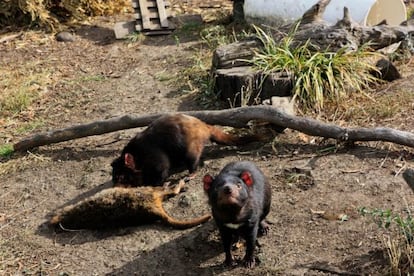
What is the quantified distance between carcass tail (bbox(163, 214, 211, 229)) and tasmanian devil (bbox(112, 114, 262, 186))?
1.93 feet

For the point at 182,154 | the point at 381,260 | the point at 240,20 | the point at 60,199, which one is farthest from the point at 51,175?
Answer: the point at 240,20

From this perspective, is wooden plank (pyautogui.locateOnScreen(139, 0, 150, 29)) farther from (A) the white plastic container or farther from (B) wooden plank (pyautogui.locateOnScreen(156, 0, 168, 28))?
(A) the white plastic container

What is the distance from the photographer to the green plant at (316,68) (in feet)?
20.0

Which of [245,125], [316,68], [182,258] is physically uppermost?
[316,68]

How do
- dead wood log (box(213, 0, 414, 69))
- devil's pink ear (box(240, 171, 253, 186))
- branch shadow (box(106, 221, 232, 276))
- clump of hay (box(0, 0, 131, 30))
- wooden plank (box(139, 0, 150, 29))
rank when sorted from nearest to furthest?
devil's pink ear (box(240, 171, 253, 186)) → branch shadow (box(106, 221, 232, 276)) → dead wood log (box(213, 0, 414, 69)) → wooden plank (box(139, 0, 150, 29)) → clump of hay (box(0, 0, 131, 30))

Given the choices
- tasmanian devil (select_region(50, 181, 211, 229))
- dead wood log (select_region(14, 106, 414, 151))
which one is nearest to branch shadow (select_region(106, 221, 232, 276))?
tasmanian devil (select_region(50, 181, 211, 229))

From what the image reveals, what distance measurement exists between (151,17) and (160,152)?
12.6 feet

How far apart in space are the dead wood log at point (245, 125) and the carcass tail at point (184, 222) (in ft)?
4.07

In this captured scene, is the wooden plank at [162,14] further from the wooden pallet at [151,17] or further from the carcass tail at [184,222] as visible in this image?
the carcass tail at [184,222]

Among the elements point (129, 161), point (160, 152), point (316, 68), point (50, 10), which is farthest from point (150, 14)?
point (129, 161)

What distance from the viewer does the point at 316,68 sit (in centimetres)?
621

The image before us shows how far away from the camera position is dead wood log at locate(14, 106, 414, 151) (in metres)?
5.24

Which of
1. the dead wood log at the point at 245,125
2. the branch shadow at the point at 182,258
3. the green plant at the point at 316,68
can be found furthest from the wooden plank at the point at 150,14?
the branch shadow at the point at 182,258

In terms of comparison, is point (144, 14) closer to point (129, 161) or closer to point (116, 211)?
point (129, 161)
